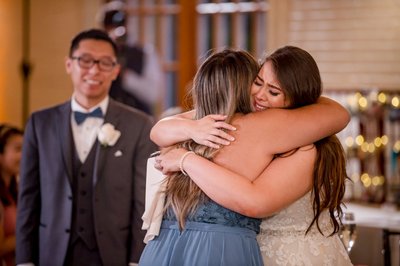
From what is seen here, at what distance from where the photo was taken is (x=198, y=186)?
2.09 meters

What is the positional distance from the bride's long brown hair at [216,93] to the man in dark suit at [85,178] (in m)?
0.89

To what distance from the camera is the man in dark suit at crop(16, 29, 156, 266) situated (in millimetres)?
2988

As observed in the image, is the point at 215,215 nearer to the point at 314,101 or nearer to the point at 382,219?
the point at 314,101

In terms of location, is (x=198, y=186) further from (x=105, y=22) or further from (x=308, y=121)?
(x=105, y=22)

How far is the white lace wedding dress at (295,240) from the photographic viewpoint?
7.33ft

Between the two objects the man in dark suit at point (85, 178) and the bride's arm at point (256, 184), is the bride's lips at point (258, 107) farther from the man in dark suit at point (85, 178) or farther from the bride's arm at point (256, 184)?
the man in dark suit at point (85, 178)

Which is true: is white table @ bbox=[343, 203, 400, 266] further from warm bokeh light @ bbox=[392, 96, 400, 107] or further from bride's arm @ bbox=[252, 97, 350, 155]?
bride's arm @ bbox=[252, 97, 350, 155]

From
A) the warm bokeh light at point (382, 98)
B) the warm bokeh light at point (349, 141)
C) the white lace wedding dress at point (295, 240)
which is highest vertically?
the warm bokeh light at point (382, 98)

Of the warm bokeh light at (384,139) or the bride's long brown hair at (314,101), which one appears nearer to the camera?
the bride's long brown hair at (314,101)

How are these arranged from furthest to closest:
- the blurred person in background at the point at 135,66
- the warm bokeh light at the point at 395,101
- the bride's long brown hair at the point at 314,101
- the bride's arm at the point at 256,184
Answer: the blurred person in background at the point at 135,66
the warm bokeh light at the point at 395,101
the bride's long brown hair at the point at 314,101
the bride's arm at the point at 256,184

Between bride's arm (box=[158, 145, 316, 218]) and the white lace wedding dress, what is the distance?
0.16 meters

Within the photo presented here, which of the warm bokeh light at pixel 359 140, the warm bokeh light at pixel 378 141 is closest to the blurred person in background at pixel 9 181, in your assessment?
the warm bokeh light at pixel 359 140

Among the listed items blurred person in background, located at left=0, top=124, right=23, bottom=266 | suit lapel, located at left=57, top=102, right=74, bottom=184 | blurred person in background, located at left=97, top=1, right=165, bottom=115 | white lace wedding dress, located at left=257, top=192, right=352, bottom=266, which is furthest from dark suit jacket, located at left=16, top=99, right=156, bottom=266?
blurred person in background, located at left=97, top=1, right=165, bottom=115

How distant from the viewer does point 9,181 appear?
420 centimetres
